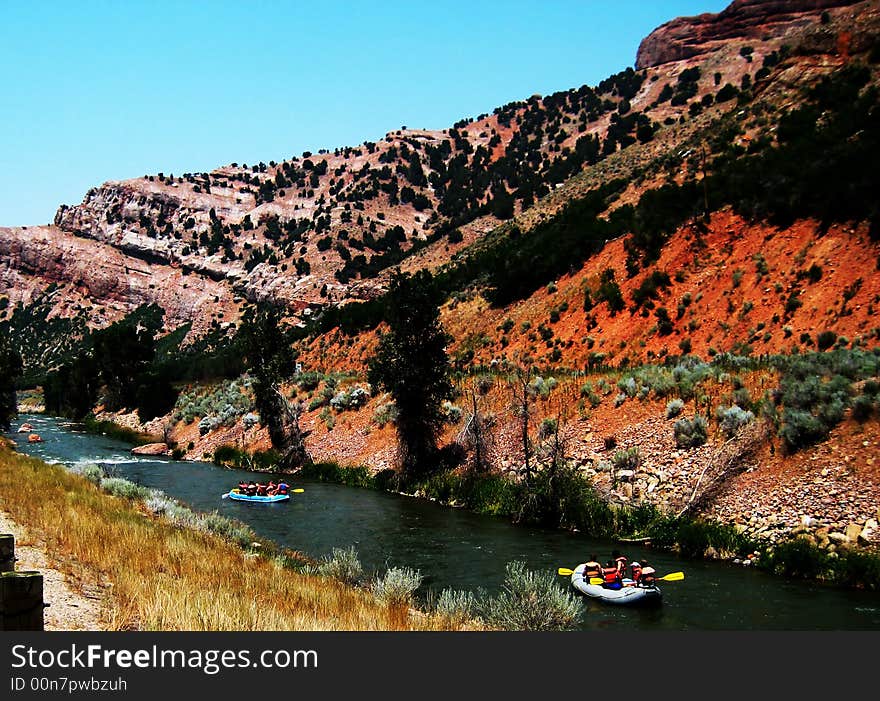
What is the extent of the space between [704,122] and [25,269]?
146 meters

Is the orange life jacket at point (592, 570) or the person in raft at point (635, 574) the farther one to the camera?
the orange life jacket at point (592, 570)

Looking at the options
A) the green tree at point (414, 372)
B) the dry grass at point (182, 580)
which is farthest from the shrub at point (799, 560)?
the green tree at point (414, 372)

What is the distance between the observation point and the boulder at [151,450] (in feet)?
156

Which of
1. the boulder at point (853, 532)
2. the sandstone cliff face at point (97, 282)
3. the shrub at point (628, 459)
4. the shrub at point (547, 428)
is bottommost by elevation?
the boulder at point (853, 532)

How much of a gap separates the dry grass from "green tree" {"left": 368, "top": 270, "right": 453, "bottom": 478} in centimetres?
1573

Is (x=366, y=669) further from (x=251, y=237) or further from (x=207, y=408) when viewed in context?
(x=251, y=237)

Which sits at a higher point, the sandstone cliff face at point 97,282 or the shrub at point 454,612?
the sandstone cliff face at point 97,282

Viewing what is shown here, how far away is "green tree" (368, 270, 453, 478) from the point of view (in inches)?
1222

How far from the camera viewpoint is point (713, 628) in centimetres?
1319

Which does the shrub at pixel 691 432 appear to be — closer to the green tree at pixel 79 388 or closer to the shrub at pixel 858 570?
the shrub at pixel 858 570

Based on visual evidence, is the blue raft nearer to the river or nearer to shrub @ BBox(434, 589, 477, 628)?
the river

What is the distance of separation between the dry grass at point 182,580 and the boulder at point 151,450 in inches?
1313

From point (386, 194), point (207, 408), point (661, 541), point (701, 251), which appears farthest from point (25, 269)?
point (661, 541)

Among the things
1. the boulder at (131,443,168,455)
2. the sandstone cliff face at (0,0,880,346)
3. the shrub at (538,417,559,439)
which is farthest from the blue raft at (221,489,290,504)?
the sandstone cliff face at (0,0,880,346)
